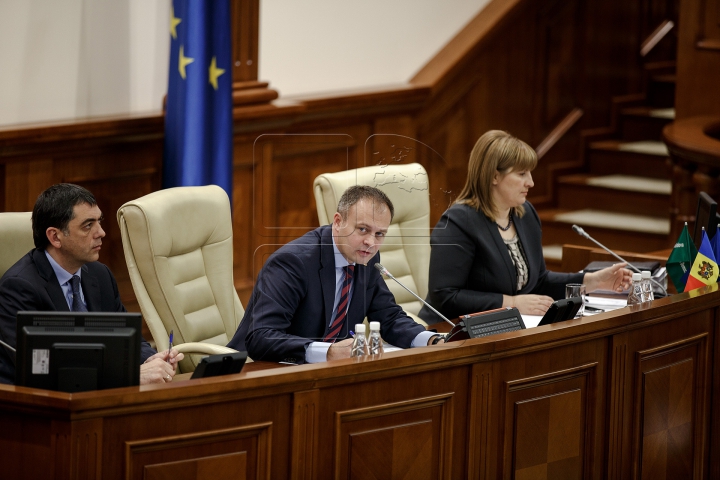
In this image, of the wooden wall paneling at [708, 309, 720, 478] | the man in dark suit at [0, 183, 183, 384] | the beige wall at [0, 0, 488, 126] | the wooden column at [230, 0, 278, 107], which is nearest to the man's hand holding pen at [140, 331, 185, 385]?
the man in dark suit at [0, 183, 183, 384]

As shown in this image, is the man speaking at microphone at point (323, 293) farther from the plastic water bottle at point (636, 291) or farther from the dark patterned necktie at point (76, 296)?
the plastic water bottle at point (636, 291)

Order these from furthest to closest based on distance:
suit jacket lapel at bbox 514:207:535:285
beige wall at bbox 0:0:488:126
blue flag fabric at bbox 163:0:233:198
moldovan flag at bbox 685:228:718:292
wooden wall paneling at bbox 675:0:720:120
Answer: wooden wall paneling at bbox 675:0:720:120 < blue flag fabric at bbox 163:0:233:198 < beige wall at bbox 0:0:488:126 < suit jacket lapel at bbox 514:207:535:285 < moldovan flag at bbox 685:228:718:292

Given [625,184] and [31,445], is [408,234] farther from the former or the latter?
[625,184]

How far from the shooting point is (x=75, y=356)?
7.43 ft

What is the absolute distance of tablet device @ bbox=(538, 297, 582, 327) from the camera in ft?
9.55

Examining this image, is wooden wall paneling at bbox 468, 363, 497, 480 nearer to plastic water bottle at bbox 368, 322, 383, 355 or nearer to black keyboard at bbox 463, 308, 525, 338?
black keyboard at bbox 463, 308, 525, 338

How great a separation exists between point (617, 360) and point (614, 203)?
147 inches

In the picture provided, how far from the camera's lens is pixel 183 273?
11.4ft

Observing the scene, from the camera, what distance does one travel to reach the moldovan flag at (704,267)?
346cm

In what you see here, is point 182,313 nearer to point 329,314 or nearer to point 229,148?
point 329,314

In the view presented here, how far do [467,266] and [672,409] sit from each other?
93cm

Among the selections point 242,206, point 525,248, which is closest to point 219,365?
point 525,248

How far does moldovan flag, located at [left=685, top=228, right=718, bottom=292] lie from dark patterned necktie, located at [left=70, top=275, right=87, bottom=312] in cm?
201

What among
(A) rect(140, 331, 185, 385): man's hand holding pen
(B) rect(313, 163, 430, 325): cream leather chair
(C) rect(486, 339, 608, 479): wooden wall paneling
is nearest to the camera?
(A) rect(140, 331, 185, 385): man's hand holding pen
